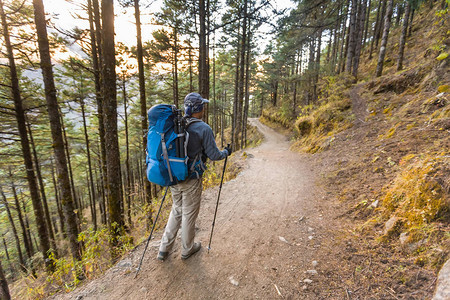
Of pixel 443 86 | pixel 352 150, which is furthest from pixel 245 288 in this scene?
pixel 443 86

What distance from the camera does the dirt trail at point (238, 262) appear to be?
254 cm

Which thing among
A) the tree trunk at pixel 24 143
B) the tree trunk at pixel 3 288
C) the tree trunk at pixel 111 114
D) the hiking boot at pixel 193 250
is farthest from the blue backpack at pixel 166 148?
the tree trunk at pixel 24 143

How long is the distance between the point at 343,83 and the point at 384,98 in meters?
4.28

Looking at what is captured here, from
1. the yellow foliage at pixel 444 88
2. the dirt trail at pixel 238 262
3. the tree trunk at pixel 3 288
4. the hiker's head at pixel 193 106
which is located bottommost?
the tree trunk at pixel 3 288

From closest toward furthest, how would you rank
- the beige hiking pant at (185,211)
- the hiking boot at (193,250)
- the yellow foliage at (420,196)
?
the yellow foliage at (420,196)
the beige hiking pant at (185,211)
the hiking boot at (193,250)

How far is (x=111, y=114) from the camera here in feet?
15.6

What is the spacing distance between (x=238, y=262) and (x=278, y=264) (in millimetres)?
657

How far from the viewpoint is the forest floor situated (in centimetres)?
229

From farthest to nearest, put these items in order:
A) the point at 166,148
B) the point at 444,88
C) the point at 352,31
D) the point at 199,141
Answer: the point at 352,31 < the point at 444,88 < the point at 199,141 < the point at 166,148

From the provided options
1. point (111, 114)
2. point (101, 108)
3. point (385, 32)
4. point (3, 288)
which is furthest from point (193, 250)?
point (385, 32)

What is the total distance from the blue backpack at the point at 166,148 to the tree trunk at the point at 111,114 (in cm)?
291

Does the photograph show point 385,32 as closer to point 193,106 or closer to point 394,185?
point 394,185

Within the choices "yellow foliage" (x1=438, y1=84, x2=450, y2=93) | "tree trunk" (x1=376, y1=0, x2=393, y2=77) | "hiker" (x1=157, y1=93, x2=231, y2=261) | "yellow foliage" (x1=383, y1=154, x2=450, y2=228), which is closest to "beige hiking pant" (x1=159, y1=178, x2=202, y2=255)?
"hiker" (x1=157, y1=93, x2=231, y2=261)

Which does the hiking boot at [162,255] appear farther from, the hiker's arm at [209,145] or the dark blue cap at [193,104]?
the dark blue cap at [193,104]
